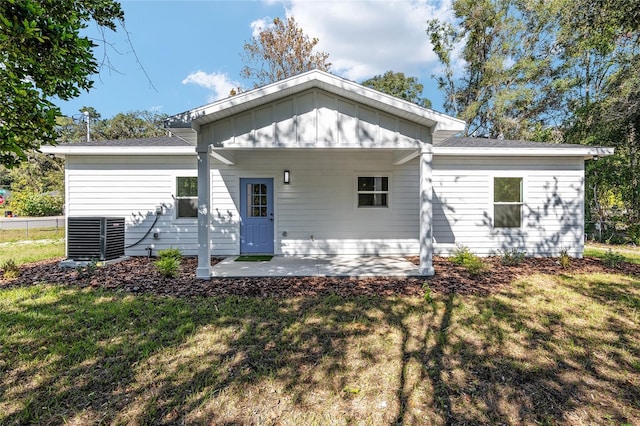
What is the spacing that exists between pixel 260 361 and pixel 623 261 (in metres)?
8.64

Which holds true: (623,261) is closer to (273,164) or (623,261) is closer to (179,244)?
(273,164)

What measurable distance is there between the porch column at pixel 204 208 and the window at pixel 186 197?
262cm

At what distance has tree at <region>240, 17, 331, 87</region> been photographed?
1557cm

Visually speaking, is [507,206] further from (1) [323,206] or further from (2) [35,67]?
(2) [35,67]

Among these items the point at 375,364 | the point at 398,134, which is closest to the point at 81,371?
the point at 375,364

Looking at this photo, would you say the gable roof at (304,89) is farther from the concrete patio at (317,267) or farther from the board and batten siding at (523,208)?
the board and batten siding at (523,208)

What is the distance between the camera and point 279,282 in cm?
519

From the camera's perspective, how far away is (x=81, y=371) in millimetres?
2547

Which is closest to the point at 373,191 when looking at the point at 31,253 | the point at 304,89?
the point at 304,89

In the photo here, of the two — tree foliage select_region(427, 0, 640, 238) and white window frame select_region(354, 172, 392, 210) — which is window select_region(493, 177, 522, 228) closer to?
white window frame select_region(354, 172, 392, 210)

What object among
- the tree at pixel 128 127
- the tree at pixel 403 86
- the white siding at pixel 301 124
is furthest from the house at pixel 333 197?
the tree at pixel 128 127

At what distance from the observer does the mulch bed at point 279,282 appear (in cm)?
472

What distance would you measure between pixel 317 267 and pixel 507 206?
18.1 feet

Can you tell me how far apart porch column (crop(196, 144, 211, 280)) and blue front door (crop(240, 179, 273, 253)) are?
7.81 ft
